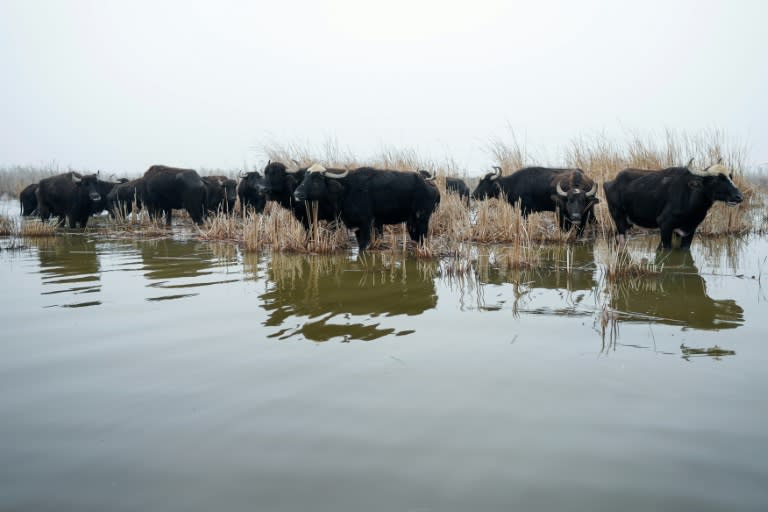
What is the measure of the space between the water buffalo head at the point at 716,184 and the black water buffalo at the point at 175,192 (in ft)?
33.0

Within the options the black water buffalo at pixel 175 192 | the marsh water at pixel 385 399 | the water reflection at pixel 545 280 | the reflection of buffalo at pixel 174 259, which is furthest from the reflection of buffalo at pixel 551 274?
the black water buffalo at pixel 175 192

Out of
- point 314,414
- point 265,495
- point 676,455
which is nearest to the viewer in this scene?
point 265,495

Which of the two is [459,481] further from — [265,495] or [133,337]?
[133,337]

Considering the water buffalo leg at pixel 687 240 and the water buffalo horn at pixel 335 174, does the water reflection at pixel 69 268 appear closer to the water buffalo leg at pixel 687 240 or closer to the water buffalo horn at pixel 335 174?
the water buffalo horn at pixel 335 174

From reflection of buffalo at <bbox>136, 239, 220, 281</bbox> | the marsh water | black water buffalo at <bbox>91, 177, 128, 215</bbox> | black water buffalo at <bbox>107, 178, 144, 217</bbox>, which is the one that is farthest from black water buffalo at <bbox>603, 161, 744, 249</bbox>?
black water buffalo at <bbox>91, 177, 128, 215</bbox>

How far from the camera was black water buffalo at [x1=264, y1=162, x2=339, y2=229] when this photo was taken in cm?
921

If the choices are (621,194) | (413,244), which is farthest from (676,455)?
(621,194)

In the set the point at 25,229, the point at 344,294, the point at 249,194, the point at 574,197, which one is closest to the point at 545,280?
the point at 344,294

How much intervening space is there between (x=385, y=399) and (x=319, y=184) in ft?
20.0

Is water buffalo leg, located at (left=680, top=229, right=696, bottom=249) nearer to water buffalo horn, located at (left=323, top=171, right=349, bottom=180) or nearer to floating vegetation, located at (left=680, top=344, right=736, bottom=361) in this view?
water buffalo horn, located at (left=323, top=171, right=349, bottom=180)

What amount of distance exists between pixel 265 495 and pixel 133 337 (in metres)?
2.40

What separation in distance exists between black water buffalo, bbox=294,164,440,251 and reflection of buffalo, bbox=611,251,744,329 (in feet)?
12.1

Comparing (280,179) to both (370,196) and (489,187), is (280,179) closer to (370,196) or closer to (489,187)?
(370,196)

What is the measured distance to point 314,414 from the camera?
2719 mm
